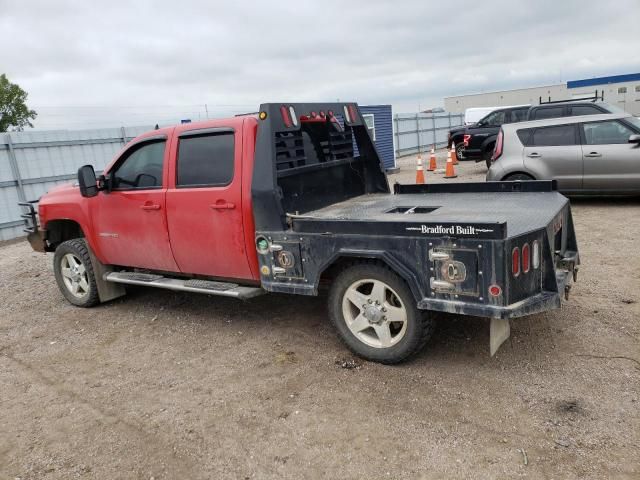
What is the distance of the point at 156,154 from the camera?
500 centimetres

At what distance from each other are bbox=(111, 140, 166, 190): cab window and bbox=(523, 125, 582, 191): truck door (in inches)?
259

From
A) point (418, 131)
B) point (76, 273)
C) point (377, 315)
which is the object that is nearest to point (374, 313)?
point (377, 315)

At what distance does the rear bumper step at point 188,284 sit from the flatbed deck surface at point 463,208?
846 millimetres

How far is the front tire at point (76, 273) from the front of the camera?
580 centimetres

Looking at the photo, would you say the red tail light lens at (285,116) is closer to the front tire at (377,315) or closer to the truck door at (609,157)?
the front tire at (377,315)

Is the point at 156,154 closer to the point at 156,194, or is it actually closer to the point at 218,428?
the point at 156,194

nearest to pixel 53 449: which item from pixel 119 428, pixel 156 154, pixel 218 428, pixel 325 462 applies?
pixel 119 428

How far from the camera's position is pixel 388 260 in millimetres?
3568

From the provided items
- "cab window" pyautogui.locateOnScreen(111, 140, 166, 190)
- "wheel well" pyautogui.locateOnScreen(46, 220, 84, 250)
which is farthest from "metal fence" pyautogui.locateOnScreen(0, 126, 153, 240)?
"cab window" pyautogui.locateOnScreen(111, 140, 166, 190)

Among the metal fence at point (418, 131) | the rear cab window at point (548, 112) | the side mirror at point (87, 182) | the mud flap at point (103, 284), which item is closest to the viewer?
the side mirror at point (87, 182)

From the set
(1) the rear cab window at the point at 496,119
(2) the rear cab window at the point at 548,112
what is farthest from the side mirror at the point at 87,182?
(1) the rear cab window at the point at 496,119

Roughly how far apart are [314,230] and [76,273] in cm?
346

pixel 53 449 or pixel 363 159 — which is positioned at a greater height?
pixel 363 159

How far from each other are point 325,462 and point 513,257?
164 centimetres
